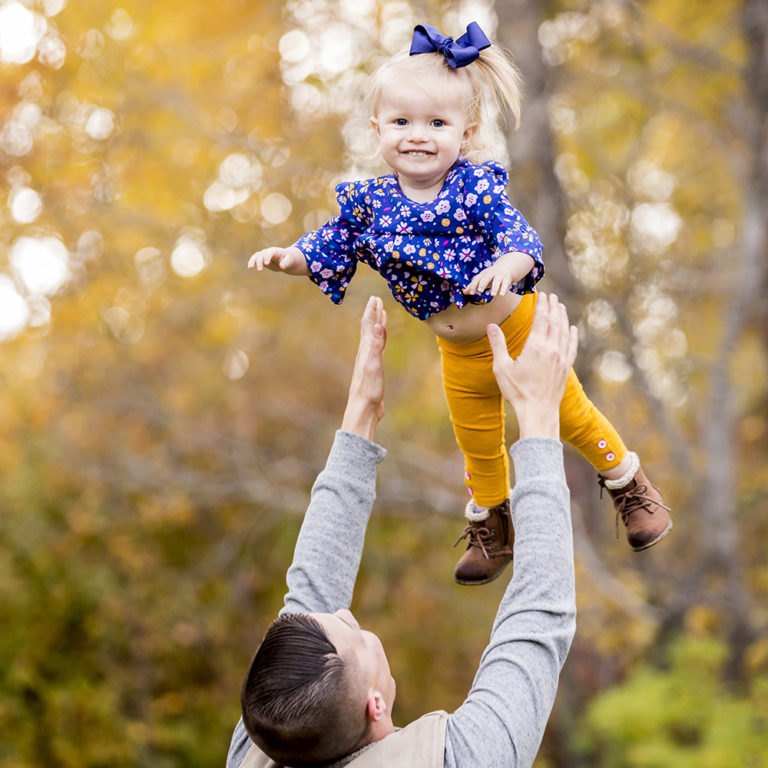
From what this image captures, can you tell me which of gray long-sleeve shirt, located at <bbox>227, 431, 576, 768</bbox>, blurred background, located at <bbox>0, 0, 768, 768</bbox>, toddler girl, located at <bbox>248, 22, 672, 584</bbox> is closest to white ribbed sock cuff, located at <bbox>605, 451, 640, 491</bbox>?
toddler girl, located at <bbox>248, 22, 672, 584</bbox>

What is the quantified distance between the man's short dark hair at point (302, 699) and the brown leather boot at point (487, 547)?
0.62 m

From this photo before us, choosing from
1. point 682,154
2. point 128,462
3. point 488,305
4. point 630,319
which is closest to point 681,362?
point 630,319

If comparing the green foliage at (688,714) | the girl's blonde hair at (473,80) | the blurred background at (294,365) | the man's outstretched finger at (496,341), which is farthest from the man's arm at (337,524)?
the green foliage at (688,714)

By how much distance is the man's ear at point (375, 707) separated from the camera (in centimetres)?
172

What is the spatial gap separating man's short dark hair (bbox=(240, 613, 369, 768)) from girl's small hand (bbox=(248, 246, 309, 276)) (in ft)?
2.41

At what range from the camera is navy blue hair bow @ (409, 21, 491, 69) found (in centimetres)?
185

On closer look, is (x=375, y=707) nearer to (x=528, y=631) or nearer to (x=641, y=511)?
(x=528, y=631)

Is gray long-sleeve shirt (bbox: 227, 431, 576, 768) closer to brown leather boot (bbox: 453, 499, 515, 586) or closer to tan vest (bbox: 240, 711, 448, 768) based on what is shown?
tan vest (bbox: 240, 711, 448, 768)

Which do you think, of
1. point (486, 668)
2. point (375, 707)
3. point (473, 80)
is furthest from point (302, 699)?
point (473, 80)

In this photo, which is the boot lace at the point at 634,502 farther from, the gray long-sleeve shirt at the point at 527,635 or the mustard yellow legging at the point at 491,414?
the gray long-sleeve shirt at the point at 527,635

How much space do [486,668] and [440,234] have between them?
876mm

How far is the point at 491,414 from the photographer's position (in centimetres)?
216

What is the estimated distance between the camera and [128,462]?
7465mm

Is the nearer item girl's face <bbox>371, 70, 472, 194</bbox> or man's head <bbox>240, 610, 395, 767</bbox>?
man's head <bbox>240, 610, 395, 767</bbox>
